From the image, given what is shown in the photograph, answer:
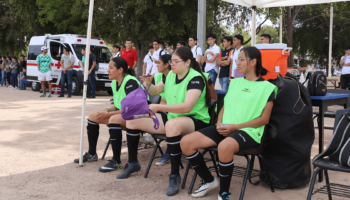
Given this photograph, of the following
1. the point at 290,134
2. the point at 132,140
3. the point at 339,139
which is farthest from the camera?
the point at 132,140

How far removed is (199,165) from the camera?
3.61 m

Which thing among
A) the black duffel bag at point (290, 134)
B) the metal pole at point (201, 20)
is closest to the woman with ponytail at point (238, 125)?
the black duffel bag at point (290, 134)

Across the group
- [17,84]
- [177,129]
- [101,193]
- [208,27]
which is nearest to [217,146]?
[177,129]

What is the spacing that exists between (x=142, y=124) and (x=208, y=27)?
614 inches

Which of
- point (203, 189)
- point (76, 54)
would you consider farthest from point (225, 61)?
point (76, 54)

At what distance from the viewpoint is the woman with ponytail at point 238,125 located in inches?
132

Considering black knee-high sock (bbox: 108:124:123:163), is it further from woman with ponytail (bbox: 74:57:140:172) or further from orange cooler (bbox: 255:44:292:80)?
orange cooler (bbox: 255:44:292:80)

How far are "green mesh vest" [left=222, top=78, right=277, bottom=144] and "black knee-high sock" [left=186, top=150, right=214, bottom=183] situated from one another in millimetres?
441

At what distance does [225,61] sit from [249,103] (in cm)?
560

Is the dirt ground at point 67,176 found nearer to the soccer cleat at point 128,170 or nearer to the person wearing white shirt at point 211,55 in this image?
the soccer cleat at point 128,170

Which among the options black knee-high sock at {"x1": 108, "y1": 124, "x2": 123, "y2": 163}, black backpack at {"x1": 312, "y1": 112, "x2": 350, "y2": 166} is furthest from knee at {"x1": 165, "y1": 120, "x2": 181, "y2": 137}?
black backpack at {"x1": 312, "y1": 112, "x2": 350, "y2": 166}

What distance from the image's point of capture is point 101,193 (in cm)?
378

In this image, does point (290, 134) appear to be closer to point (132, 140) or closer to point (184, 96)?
point (184, 96)

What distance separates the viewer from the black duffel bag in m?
3.74
